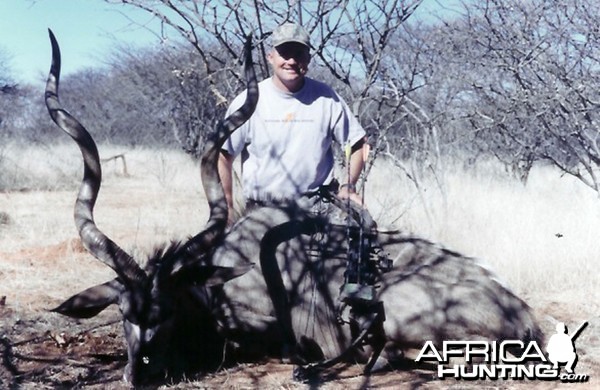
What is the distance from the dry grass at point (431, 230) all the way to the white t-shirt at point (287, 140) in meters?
1.09

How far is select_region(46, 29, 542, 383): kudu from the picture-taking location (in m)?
3.67

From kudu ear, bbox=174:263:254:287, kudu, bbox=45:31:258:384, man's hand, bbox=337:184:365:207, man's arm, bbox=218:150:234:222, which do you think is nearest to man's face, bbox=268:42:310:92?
kudu, bbox=45:31:258:384

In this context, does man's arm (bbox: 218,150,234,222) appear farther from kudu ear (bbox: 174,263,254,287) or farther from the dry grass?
the dry grass

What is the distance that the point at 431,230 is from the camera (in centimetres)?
725

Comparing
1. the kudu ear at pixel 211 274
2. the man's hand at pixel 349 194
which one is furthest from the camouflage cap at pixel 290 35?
the kudu ear at pixel 211 274

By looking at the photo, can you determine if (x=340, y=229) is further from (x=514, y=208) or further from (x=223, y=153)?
(x=514, y=208)

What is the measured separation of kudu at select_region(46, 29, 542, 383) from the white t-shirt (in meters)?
0.20

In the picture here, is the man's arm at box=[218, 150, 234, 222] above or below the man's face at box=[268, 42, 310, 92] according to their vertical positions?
below

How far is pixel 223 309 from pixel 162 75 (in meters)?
Answer: 18.8

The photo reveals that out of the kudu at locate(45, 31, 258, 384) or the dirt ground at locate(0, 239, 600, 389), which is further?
the dirt ground at locate(0, 239, 600, 389)

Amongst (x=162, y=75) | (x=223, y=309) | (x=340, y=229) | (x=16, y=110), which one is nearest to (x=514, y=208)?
(x=340, y=229)

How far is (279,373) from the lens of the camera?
3910 millimetres

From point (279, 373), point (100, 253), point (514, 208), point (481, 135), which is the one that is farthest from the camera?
point (481, 135)

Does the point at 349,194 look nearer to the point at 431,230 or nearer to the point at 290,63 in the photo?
the point at 290,63
